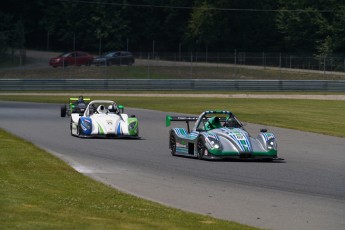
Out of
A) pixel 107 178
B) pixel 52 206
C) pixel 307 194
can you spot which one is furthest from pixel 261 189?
pixel 52 206

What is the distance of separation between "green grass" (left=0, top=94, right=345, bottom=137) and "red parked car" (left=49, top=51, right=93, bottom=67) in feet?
67.7

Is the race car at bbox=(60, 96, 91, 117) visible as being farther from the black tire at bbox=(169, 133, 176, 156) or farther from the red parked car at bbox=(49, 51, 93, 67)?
the red parked car at bbox=(49, 51, 93, 67)

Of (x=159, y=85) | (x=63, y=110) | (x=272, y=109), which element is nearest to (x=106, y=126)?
(x=63, y=110)

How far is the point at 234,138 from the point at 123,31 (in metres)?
70.3

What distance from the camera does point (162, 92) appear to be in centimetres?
6009

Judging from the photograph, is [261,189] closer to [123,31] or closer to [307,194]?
[307,194]

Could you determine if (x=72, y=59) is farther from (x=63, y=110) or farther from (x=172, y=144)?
(x=172, y=144)

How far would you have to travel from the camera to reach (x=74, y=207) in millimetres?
11531

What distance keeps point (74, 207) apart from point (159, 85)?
5003 centimetres

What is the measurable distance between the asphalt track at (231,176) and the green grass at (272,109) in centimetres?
365

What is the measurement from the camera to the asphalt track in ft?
40.4

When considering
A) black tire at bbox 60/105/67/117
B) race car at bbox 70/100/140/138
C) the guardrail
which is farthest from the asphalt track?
the guardrail

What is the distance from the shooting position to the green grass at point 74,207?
10.3 metres

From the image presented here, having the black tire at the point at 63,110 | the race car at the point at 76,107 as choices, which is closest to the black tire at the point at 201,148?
the race car at the point at 76,107
